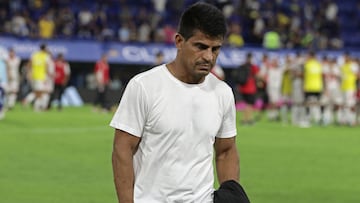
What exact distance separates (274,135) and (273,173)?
378 inches

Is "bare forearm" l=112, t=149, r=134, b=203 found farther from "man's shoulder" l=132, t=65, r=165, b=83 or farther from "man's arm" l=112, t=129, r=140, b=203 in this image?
"man's shoulder" l=132, t=65, r=165, b=83

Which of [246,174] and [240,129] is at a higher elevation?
[246,174]

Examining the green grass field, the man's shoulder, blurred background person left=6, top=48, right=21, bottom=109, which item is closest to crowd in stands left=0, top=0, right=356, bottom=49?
blurred background person left=6, top=48, right=21, bottom=109

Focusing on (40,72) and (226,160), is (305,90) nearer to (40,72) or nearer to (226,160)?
(40,72)

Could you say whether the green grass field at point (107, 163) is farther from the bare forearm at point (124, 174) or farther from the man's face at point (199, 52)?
the man's face at point (199, 52)

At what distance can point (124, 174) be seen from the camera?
5.82 m

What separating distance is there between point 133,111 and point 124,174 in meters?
0.37

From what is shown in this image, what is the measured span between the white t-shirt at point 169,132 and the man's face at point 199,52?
143mm

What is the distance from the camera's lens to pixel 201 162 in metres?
5.97

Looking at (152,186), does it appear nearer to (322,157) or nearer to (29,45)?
(322,157)

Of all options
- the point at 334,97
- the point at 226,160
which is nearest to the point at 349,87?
the point at 334,97

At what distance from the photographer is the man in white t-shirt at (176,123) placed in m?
5.80

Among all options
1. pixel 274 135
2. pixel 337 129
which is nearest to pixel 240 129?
pixel 274 135

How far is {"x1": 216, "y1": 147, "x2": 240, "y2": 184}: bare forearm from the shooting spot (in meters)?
6.19
